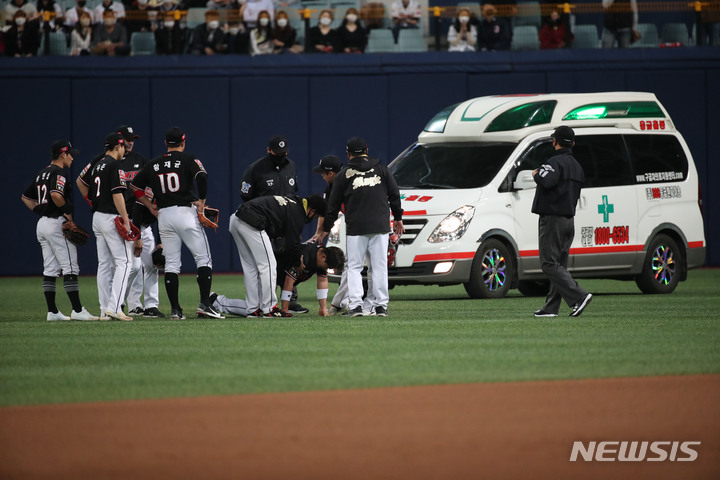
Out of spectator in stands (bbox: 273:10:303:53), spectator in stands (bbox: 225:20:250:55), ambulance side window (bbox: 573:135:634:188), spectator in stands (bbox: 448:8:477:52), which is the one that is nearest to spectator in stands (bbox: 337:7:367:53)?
spectator in stands (bbox: 273:10:303:53)

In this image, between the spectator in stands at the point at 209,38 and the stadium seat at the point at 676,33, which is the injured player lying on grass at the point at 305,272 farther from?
the stadium seat at the point at 676,33

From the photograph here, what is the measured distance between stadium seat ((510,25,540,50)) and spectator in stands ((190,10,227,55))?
6262 millimetres

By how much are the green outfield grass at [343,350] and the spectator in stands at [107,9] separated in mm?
11203

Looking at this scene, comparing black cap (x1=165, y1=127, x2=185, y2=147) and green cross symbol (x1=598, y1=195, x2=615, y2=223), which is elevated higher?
black cap (x1=165, y1=127, x2=185, y2=147)

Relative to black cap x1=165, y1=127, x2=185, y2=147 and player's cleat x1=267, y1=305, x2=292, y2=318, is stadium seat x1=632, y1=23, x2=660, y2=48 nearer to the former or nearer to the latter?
player's cleat x1=267, y1=305, x2=292, y2=318

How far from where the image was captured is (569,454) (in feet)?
20.0

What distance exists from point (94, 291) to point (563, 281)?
32.8 ft

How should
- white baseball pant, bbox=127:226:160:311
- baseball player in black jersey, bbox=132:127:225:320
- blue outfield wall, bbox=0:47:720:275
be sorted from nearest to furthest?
baseball player in black jersey, bbox=132:127:225:320 → white baseball pant, bbox=127:226:160:311 → blue outfield wall, bbox=0:47:720:275

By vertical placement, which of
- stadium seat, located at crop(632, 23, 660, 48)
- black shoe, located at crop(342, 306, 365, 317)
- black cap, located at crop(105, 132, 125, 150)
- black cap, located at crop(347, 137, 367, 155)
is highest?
stadium seat, located at crop(632, 23, 660, 48)

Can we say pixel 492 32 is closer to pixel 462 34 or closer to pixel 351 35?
pixel 462 34

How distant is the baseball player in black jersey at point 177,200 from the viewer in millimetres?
13156

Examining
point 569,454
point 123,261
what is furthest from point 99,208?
point 569,454

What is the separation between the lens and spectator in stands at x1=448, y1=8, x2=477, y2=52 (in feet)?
82.4

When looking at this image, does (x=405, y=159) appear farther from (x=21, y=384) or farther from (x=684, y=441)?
(x=684, y=441)
